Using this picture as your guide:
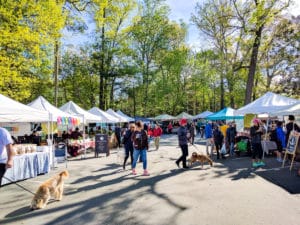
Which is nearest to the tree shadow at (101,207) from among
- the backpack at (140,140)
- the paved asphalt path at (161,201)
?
the paved asphalt path at (161,201)

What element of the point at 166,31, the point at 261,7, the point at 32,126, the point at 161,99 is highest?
the point at 166,31

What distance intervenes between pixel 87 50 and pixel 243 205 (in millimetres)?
31870

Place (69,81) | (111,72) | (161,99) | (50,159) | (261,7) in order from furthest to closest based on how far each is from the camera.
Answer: (161,99)
(69,81)
(111,72)
(261,7)
(50,159)

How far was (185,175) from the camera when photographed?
8883 millimetres

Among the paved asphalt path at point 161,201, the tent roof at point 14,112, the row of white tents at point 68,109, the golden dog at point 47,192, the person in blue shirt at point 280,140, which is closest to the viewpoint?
the paved asphalt path at point 161,201

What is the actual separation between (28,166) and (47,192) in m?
3.72

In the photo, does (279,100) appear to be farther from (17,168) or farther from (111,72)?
(111,72)

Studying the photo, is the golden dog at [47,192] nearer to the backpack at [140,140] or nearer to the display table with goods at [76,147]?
the backpack at [140,140]

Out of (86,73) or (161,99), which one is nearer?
(86,73)

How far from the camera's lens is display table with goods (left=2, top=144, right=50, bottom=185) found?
27.1 ft

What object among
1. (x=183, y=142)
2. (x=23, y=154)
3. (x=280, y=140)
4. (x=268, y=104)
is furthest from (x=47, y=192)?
(x=268, y=104)

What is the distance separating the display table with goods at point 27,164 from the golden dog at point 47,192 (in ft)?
8.43

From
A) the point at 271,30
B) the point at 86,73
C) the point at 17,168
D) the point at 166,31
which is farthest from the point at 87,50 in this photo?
the point at 17,168

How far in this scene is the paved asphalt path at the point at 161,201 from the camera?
16.2 ft
